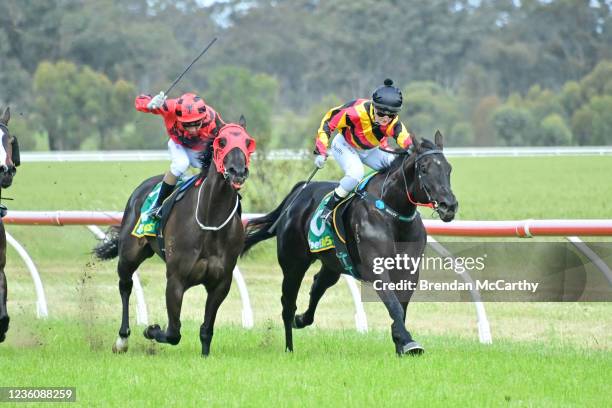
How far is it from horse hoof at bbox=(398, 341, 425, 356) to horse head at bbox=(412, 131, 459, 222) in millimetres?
768

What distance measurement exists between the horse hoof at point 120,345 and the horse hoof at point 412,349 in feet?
6.79

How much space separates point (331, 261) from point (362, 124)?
3.12 ft

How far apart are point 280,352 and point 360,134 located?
1.55 m

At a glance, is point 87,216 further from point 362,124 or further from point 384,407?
point 384,407

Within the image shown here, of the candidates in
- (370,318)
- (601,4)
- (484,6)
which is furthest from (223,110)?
(370,318)

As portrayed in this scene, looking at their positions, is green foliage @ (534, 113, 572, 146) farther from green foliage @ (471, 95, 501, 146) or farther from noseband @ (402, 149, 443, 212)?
noseband @ (402, 149, 443, 212)

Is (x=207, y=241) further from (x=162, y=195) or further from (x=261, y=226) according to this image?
(x=261, y=226)

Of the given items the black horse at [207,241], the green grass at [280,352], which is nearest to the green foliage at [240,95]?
the green grass at [280,352]

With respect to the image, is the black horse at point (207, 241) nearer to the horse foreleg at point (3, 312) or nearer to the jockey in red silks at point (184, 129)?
the jockey in red silks at point (184, 129)

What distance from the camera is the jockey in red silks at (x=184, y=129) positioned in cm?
776

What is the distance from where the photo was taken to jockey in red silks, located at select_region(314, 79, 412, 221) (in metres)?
7.66

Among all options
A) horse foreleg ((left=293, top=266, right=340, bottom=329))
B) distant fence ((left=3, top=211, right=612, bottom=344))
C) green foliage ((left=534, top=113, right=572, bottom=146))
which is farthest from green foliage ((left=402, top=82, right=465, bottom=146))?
horse foreleg ((left=293, top=266, right=340, bottom=329))

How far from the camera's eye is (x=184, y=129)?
7883 mm

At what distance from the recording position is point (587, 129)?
97.1 ft
